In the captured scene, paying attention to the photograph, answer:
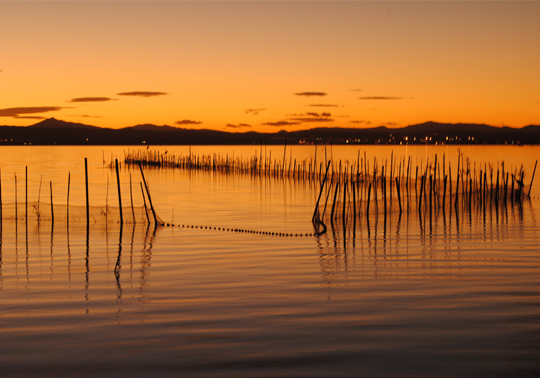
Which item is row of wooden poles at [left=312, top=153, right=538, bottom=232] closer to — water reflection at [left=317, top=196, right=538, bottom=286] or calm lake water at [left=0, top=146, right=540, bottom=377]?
water reflection at [left=317, top=196, right=538, bottom=286]

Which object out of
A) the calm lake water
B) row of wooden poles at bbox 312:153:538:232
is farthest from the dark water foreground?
row of wooden poles at bbox 312:153:538:232

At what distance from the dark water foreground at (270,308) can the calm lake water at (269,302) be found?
0.02m

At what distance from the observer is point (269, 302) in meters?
7.22

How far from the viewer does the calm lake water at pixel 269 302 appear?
5.15 metres

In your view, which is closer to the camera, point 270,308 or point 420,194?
point 270,308

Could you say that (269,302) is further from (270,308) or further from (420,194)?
(420,194)

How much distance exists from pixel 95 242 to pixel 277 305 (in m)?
6.80

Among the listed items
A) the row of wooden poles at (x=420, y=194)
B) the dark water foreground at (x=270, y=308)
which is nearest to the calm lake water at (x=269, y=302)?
the dark water foreground at (x=270, y=308)

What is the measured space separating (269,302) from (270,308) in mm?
301

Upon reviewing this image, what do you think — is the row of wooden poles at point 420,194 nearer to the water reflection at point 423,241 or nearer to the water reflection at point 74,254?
the water reflection at point 423,241

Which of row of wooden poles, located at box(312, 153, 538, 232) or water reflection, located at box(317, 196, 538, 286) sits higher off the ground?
row of wooden poles, located at box(312, 153, 538, 232)

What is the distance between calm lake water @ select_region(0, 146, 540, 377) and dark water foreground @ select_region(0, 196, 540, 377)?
24 millimetres

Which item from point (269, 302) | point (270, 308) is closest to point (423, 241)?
point (269, 302)

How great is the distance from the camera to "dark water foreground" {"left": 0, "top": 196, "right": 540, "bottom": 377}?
5125 millimetres
